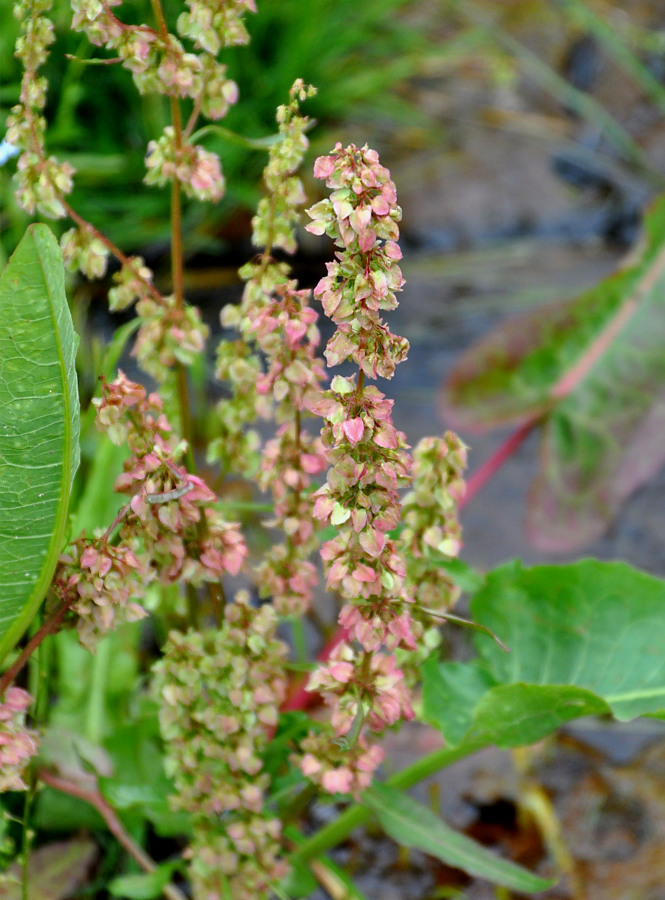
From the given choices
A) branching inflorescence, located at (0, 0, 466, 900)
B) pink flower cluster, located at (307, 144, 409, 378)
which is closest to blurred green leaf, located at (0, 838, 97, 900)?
branching inflorescence, located at (0, 0, 466, 900)

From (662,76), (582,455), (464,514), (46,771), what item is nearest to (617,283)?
(582,455)

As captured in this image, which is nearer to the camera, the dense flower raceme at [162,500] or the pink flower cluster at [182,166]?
the dense flower raceme at [162,500]

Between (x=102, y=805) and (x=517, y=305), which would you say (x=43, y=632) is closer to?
(x=102, y=805)

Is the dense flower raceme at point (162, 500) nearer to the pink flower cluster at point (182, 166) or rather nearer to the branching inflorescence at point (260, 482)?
the branching inflorescence at point (260, 482)

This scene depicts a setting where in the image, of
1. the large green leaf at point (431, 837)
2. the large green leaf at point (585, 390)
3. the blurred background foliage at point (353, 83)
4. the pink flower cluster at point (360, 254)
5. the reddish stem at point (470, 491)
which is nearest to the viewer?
the pink flower cluster at point (360, 254)

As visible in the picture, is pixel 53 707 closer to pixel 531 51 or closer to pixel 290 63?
pixel 290 63

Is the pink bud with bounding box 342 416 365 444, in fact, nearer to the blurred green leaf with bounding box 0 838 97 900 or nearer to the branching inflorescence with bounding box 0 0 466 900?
the branching inflorescence with bounding box 0 0 466 900

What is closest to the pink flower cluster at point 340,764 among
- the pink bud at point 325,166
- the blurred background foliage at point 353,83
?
the pink bud at point 325,166
